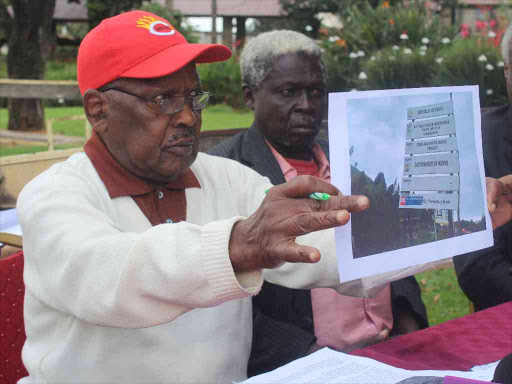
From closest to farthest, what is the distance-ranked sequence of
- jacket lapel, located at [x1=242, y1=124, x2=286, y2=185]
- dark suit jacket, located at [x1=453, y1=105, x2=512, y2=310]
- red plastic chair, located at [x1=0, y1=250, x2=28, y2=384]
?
red plastic chair, located at [x1=0, y1=250, x2=28, y2=384] < dark suit jacket, located at [x1=453, y1=105, x2=512, y2=310] < jacket lapel, located at [x1=242, y1=124, x2=286, y2=185]

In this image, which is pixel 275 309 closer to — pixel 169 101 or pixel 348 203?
pixel 169 101

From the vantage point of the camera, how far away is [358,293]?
1.90 m

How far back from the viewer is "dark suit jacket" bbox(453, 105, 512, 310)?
2305 mm

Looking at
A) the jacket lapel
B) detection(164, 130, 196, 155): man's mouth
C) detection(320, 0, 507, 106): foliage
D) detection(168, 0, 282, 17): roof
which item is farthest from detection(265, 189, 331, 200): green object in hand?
detection(168, 0, 282, 17): roof

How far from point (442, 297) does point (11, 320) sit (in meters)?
3.66

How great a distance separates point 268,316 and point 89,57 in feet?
3.57

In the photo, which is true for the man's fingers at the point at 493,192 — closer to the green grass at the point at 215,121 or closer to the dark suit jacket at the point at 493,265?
the dark suit jacket at the point at 493,265

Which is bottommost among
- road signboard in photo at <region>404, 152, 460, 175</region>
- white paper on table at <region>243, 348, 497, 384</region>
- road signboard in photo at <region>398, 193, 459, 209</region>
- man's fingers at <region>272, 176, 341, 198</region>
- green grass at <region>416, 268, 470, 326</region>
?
green grass at <region>416, 268, 470, 326</region>

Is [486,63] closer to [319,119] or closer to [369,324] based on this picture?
[319,119]

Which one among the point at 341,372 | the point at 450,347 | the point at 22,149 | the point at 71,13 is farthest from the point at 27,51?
the point at 71,13

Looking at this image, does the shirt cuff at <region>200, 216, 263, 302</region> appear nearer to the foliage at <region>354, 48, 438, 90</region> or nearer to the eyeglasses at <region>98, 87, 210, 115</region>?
the eyeglasses at <region>98, 87, 210, 115</region>

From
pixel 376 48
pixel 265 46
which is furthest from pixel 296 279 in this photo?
pixel 376 48

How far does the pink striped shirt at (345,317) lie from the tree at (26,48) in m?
13.1

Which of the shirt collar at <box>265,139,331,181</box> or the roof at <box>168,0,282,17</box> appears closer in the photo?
the shirt collar at <box>265,139,331,181</box>
